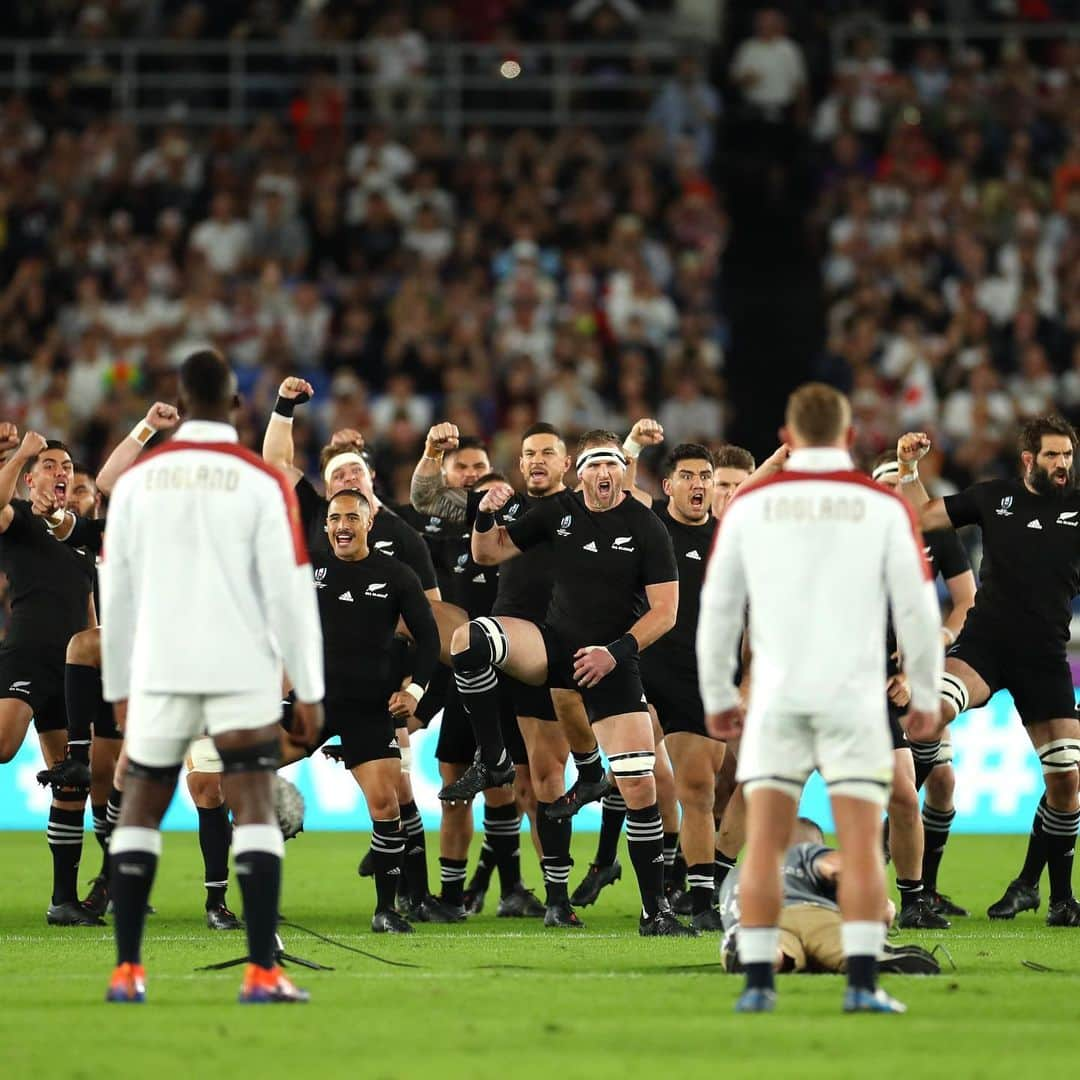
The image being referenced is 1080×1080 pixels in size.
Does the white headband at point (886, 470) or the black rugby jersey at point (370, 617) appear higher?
the white headband at point (886, 470)

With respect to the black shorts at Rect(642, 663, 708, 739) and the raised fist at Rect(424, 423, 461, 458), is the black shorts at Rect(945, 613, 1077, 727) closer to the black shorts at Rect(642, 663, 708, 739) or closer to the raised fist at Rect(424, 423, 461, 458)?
the black shorts at Rect(642, 663, 708, 739)

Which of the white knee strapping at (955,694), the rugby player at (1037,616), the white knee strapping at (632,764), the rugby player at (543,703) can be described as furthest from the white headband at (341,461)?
the white knee strapping at (955,694)

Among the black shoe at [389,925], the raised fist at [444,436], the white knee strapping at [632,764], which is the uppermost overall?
the raised fist at [444,436]

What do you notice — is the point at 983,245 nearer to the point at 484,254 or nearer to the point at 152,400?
the point at 484,254

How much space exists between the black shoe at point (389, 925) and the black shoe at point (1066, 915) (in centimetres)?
341

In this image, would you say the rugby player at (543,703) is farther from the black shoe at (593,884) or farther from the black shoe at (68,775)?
the black shoe at (68,775)

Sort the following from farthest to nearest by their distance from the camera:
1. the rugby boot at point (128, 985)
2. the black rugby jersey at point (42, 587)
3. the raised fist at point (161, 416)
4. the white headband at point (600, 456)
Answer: the black rugby jersey at point (42, 587) → the white headband at point (600, 456) → the raised fist at point (161, 416) → the rugby boot at point (128, 985)

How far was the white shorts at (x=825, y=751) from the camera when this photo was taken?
760cm

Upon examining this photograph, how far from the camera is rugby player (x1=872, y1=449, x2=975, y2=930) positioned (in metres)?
11.4

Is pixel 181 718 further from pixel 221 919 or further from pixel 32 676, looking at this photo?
pixel 32 676

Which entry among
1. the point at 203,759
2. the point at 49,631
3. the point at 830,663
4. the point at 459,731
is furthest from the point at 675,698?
the point at 830,663

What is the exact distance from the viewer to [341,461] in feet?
39.7

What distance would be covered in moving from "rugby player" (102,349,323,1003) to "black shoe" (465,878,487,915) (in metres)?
4.60

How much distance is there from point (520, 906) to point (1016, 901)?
2770 millimetres
